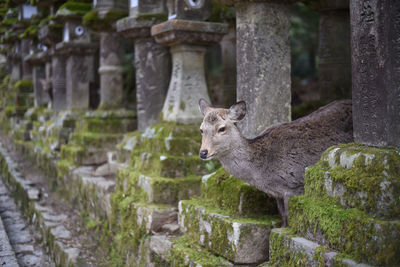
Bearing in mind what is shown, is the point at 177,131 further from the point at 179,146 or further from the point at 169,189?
the point at 169,189

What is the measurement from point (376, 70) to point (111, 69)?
6233 millimetres

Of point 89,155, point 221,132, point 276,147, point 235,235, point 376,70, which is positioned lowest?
point 235,235

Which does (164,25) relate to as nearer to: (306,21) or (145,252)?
(145,252)

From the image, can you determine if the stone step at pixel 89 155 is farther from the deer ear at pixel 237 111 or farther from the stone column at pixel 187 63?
the deer ear at pixel 237 111

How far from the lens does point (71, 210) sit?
8406mm

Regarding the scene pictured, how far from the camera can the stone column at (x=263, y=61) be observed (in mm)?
4566

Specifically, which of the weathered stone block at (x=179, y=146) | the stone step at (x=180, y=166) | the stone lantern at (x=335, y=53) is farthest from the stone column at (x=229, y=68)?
the stone step at (x=180, y=166)

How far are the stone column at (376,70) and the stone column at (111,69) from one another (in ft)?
19.8

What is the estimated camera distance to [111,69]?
8688 millimetres

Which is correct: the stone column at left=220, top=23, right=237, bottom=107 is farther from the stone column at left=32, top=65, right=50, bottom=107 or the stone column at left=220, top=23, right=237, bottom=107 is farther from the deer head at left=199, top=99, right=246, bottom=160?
the stone column at left=32, top=65, right=50, bottom=107

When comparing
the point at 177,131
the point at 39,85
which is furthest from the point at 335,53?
the point at 39,85

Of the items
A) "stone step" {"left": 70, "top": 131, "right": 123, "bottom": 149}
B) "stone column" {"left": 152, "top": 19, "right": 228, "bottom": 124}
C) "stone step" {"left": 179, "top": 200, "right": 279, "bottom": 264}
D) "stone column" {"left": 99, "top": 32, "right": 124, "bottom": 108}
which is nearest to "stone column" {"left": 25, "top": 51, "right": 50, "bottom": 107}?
"stone column" {"left": 99, "top": 32, "right": 124, "bottom": 108}

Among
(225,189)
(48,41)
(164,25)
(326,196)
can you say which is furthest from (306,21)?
(326,196)

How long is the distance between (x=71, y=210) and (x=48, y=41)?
474 centimetres
